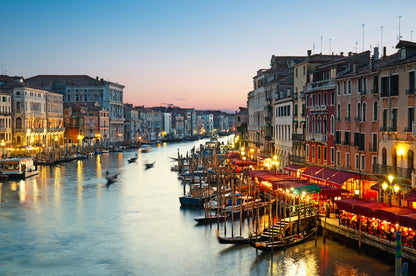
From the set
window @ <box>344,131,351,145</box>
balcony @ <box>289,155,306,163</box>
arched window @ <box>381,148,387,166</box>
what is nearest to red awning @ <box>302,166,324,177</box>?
balcony @ <box>289,155,306,163</box>

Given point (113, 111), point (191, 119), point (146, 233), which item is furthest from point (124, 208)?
point (191, 119)

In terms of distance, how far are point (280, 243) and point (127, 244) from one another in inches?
221

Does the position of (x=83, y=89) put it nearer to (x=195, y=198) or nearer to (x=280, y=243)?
(x=195, y=198)

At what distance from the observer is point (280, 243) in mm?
16688

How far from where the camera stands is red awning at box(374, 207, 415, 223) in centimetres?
1416

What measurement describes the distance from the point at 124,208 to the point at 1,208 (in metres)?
5.88

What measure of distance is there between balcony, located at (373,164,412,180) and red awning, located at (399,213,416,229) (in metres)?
2.92

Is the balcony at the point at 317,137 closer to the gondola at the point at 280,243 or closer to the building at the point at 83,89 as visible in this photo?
the gondola at the point at 280,243

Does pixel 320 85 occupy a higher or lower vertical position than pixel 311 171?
higher

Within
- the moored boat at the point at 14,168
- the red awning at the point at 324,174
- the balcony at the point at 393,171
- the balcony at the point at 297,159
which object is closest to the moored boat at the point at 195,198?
the balcony at the point at 297,159

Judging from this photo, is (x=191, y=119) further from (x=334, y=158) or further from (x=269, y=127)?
(x=334, y=158)

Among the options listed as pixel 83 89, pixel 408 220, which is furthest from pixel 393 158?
pixel 83 89

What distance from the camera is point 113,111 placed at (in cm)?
8338

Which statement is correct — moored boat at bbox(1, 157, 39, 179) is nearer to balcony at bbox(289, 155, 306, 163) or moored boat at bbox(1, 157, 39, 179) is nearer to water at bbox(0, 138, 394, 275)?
water at bbox(0, 138, 394, 275)
